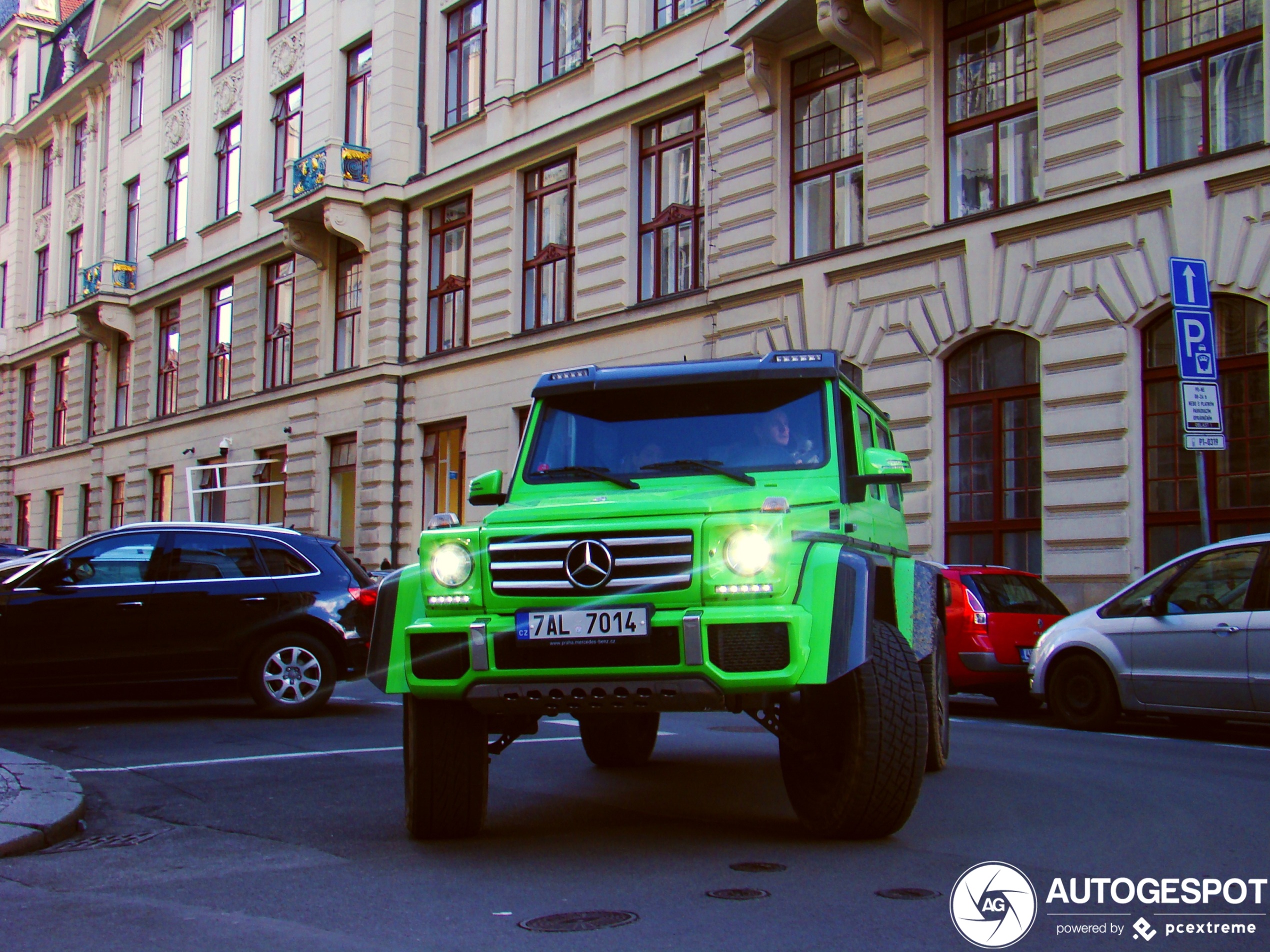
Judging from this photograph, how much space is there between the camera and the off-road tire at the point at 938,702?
8.01 metres

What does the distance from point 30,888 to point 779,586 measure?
10.4 feet

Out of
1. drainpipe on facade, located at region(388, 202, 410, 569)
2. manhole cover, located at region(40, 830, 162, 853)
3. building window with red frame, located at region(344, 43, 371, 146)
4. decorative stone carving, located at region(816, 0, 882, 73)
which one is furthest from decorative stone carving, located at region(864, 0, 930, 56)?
manhole cover, located at region(40, 830, 162, 853)

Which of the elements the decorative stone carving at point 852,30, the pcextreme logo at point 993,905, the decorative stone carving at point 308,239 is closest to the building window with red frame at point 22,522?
Result: the decorative stone carving at point 308,239

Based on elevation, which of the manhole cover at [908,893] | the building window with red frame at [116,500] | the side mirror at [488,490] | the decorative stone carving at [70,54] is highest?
the decorative stone carving at [70,54]

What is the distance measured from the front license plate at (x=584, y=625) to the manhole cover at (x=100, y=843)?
2.27m

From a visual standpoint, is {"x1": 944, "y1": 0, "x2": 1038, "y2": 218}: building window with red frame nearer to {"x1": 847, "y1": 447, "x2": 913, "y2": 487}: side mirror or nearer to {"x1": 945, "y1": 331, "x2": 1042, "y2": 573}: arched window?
{"x1": 945, "y1": 331, "x2": 1042, "y2": 573}: arched window

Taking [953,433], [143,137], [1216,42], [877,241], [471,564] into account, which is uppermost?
[143,137]

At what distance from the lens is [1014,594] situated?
13289mm

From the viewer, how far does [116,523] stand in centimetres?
3975

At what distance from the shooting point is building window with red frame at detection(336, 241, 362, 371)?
29.0 meters

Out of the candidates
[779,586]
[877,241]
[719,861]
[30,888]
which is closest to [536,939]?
[719,861]

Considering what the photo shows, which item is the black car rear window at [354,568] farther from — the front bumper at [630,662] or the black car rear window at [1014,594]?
the front bumper at [630,662]

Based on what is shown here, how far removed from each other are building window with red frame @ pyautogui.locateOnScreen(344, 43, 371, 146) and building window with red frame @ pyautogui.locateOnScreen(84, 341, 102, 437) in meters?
15.2

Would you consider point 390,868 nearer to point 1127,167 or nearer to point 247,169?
point 1127,167
